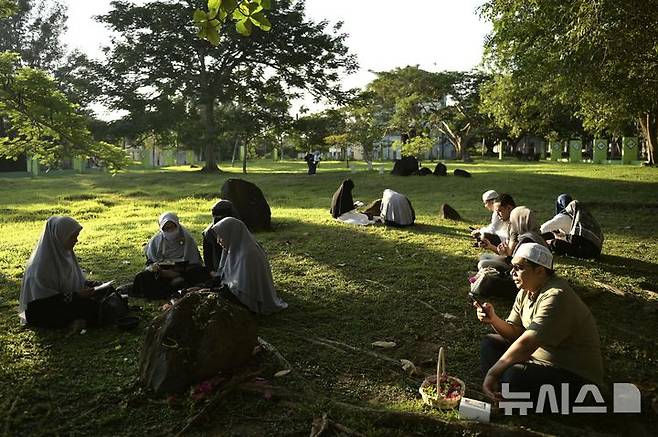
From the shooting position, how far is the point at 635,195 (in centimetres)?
1606

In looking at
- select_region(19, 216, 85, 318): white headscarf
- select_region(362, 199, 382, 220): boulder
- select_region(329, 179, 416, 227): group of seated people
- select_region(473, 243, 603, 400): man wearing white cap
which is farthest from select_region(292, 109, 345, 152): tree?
select_region(473, 243, 603, 400): man wearing white cap

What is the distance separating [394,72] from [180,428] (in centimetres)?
4412

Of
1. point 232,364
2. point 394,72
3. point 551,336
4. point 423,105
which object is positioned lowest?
point 232,364

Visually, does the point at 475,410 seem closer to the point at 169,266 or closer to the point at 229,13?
the point at 229,13

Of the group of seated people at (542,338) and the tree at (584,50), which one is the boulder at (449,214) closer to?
the tree at (584,50)

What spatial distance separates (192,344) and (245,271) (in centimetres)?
188

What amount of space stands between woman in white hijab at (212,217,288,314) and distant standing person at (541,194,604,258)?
5.01 m

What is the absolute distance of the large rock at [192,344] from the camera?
13.7 feet

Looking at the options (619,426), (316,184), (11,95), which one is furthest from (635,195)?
(11,95)

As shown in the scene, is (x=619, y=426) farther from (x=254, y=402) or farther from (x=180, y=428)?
(x=180, y=428)

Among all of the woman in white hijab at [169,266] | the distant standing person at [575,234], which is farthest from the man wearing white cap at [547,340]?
the distant standing person at [575,234]

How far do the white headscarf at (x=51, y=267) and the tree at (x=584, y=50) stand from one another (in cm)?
894

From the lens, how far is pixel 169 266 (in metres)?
7.00

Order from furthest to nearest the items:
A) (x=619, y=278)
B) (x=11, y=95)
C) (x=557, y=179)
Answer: (x=557, y=179) < (x=11, y=95) < (x=619, y=278)
